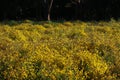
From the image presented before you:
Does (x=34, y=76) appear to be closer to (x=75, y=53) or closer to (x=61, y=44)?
(x=75, y=53)

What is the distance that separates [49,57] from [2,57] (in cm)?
111

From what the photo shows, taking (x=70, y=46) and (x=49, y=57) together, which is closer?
(x=49, y=57)
